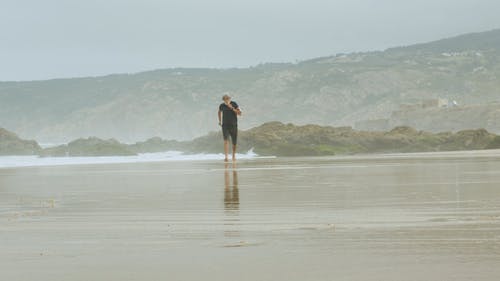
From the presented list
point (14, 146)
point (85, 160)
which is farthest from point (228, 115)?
point (14, 146)

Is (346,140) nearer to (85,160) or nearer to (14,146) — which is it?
(85,160)

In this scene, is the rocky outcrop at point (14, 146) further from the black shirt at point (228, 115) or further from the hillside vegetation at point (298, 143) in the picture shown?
the black shirt at point (228, 115)

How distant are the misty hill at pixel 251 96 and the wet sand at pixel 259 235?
86574 millimetres

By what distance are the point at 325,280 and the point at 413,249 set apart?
2.76 feet

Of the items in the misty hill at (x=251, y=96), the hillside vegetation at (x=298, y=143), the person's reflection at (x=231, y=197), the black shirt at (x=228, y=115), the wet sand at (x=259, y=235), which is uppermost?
the misty hill at (x=251, y=96)

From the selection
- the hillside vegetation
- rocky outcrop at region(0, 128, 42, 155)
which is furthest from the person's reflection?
rocky outcrop at region(0, 128, 42, 155)

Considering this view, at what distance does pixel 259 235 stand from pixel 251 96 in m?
112

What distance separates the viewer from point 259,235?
15.1 ft

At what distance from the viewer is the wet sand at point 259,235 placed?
11.2 feet

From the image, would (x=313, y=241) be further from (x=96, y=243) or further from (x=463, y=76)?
(x=463, y=76)

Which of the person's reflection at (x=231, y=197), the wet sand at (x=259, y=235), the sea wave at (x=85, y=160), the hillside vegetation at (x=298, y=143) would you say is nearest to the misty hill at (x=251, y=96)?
the hillside vegetation at (x=298, y=143)

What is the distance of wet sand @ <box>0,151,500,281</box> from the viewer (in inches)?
135

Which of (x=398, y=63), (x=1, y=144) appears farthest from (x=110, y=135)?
(x=1, y=144)

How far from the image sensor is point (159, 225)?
5.29 meters
